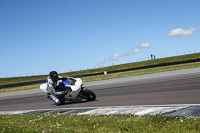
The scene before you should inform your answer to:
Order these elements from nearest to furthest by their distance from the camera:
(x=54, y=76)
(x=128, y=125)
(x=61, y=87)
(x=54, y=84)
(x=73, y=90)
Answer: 1. (x=128, y=125)
2. (x=73, y=90)
3. (x=54, y=76)
4. (x=61, y=87)
5. (x=54, y=84)

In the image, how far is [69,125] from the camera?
21.3ft

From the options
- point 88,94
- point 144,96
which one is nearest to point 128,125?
point 144,96

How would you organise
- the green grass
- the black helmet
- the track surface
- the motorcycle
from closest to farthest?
1. the green grass
2. the track surface
3. the motorcycle
4. the black helmet

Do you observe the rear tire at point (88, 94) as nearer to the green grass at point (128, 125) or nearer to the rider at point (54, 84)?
the rider at point (54, 84)

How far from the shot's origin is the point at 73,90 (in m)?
11.6

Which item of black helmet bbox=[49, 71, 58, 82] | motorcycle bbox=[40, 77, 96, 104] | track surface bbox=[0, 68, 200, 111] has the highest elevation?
black helmet bbox=[49, 71, 58, 82]

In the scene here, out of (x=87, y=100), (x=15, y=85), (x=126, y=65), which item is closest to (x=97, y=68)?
Result: (x=126, y=65)

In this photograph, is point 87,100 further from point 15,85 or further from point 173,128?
point 15,85

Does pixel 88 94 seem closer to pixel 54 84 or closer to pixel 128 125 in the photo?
pixel 54 84

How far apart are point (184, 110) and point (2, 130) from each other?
4476 millimetres

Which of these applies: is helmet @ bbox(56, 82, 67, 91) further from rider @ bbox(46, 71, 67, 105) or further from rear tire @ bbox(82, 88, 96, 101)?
rear tire @ bbox(82, 88, 96, 101)

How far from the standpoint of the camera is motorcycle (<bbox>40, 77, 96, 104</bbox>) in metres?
11.6

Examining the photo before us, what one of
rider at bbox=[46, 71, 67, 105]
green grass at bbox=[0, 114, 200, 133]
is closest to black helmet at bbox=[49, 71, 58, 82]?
rider at bbox=[46, 71, 67, 105]

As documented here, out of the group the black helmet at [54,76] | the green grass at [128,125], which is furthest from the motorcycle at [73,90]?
the green grass at [128,125]
